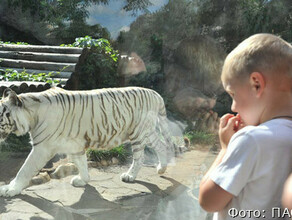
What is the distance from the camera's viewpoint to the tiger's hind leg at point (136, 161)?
161 centimetres

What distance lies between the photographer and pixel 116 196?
163 cm

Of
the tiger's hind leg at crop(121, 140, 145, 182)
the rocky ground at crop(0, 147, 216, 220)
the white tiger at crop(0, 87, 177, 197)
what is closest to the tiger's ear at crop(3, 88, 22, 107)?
the white tiger at crop(0, 87, 177, 197)

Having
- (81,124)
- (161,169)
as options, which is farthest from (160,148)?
(81,124)

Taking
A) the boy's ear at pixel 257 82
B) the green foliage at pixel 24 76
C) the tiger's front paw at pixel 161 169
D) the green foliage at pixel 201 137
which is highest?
the boy's ear at pixel 257 82

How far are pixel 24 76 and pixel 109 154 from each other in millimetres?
483

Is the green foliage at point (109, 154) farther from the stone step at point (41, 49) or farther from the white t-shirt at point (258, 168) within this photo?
the white t-shirt at point (258, 168)

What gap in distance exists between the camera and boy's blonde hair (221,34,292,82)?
0.85m

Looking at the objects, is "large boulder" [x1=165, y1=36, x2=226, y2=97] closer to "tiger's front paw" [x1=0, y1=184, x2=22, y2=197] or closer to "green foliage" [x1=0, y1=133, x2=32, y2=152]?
"green foliage" [x1=0, y1=133, x2=32, y2=152]

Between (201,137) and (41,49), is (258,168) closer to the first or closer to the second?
(201,137)

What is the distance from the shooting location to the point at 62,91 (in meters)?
1.58

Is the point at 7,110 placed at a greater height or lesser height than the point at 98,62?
lesser

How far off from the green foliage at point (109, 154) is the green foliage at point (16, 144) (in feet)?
0.86

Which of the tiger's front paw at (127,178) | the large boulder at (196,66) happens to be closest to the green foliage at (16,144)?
the tiger's front paw at (127,178)

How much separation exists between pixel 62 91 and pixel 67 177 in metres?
0.37
